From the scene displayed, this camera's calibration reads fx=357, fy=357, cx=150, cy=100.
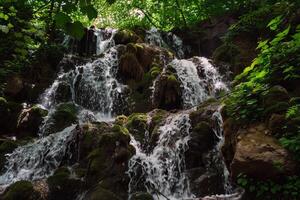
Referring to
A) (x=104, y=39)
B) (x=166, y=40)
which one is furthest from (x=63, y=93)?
(x=166, y=40)

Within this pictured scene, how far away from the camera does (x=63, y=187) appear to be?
714 centimetres

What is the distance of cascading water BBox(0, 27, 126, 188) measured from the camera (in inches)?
346

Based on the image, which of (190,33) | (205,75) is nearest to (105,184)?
(205,75)

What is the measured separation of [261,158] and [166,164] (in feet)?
10.5

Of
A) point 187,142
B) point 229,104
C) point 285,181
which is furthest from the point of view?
point 187,142

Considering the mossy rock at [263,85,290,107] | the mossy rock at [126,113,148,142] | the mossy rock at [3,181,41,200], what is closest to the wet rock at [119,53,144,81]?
the mossy rock at [126,113,148,142]

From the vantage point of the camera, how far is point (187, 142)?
26.1ft

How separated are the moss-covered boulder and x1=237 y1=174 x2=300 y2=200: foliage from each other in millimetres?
3472

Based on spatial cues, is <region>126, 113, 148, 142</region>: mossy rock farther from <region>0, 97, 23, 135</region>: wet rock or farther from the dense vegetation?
<region>0, 97, 23, 135</region>: wet rock

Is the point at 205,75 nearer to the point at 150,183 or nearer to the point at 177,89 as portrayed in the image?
the point at 177,89

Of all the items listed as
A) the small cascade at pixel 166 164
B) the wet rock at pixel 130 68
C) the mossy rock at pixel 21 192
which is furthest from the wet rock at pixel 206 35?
the mossy rock at pixel 21 192

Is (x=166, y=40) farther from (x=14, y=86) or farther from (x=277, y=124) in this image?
(x=277, y=124)

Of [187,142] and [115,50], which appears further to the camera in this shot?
[115,50]

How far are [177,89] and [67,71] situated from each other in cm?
481
